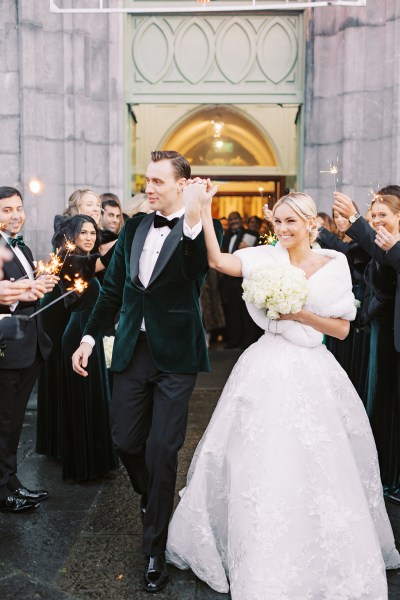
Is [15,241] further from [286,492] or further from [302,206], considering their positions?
[286,492]

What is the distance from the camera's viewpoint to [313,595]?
10.7 ft

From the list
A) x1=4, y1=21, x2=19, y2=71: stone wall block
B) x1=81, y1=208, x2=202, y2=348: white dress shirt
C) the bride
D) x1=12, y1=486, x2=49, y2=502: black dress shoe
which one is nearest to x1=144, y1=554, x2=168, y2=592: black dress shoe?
the bride

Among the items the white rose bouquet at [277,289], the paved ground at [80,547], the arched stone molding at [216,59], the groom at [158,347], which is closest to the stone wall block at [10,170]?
the arched stone molding at [216,59]

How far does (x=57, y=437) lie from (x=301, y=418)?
2824mm

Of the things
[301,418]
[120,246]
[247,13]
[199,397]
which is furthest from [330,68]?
[301,418]

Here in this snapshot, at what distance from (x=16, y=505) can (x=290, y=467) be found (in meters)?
2.20

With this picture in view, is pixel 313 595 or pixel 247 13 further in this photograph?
pixel 247 13

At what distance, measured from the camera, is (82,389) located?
17.0ft

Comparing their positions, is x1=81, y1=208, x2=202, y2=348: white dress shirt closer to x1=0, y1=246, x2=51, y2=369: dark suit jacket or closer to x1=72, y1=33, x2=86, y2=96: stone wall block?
x1=0, y1=246, x2=51, y2=369: dark suit jacket

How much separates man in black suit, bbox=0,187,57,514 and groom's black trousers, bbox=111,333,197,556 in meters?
1.02

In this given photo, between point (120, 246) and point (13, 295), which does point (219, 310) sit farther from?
point (13, 295)

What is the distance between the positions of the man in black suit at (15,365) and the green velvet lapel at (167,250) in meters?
1.18

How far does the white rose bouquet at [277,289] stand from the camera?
3.39 metres

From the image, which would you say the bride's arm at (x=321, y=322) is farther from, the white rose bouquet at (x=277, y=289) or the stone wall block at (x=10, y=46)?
the stone wall block at (x=10, y=46)
